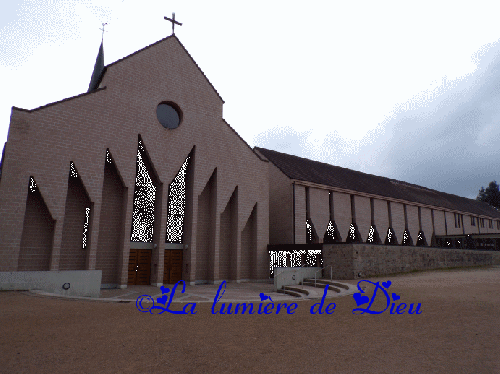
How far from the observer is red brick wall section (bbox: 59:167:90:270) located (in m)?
16.8

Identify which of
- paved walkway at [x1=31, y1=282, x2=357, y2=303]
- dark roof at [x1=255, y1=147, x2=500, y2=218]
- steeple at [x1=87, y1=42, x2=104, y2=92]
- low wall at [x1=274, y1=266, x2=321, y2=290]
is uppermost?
steeple at [x1=87, y1=42, x2=104, y2=92]

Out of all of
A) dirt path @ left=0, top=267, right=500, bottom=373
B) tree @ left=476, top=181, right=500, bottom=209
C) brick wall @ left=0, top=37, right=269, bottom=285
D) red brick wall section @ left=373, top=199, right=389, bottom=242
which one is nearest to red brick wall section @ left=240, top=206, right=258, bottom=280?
brick wall @ left=0, top=37, right=269, bottom=285

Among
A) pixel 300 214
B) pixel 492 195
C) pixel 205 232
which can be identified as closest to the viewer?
pixel 205 232

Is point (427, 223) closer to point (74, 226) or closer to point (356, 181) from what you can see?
point (356, 181)

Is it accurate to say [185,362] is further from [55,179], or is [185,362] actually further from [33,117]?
[33,117]

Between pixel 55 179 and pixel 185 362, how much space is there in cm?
1396

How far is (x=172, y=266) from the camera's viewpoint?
20.5 meters

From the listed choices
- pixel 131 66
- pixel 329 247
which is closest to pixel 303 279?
pixel 329 247

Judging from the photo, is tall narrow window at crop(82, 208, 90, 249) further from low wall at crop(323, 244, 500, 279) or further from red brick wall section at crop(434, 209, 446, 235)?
red brick wall section at crop(434, 209, 446, 235)

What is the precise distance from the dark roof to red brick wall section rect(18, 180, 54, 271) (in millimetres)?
16744

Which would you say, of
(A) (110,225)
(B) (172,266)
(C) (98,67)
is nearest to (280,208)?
(B) (172,266)

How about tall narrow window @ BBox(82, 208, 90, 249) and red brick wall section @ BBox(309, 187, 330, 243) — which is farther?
red brick wall section @ BBox(309, 187, 330, 243)

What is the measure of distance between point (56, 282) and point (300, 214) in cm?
1714

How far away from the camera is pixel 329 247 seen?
1955 cm
